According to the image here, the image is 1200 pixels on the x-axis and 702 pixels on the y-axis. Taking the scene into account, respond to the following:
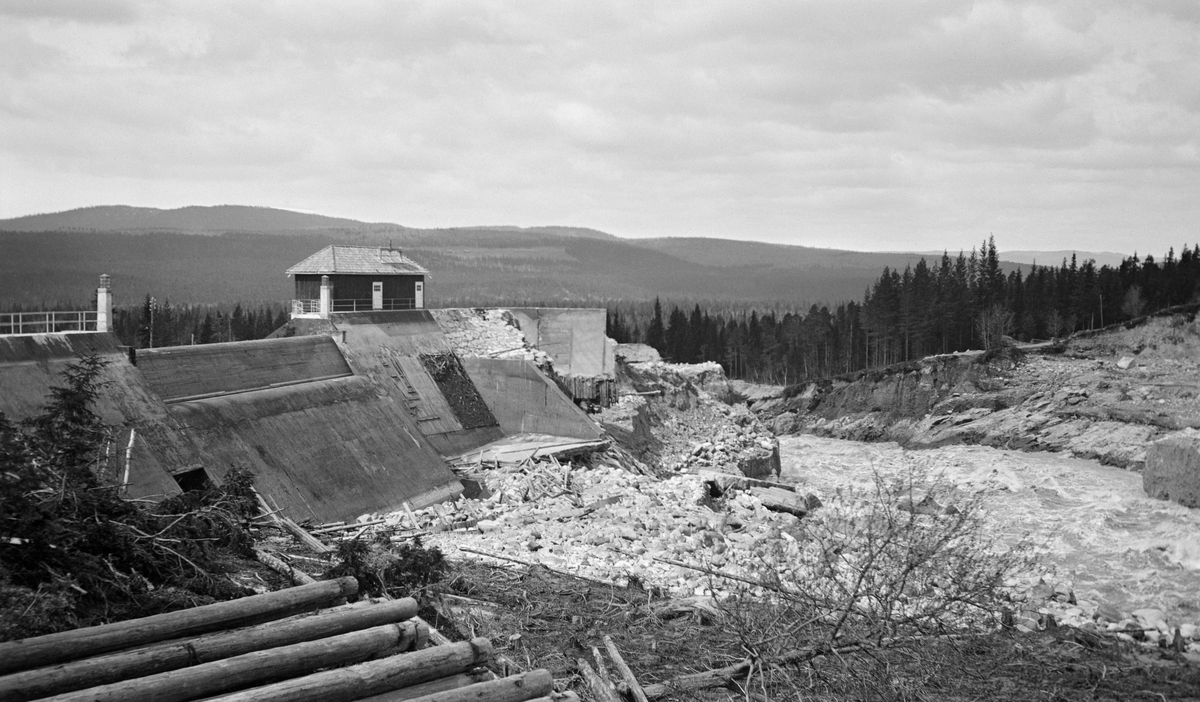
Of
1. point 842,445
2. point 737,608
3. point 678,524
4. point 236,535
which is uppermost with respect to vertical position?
point 236,535

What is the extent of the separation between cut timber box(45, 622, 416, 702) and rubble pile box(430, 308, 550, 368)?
82.0 ft

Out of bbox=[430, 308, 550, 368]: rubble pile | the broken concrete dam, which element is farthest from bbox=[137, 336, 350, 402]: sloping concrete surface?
bbox=[430, 308, 550, 368]: rubble pile

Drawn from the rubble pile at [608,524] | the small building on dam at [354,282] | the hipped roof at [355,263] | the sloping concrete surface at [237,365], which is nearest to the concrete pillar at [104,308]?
the sloping concrete surface at [237,365]

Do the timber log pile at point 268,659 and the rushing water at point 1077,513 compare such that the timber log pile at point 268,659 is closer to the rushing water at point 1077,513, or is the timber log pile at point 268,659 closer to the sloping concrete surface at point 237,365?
the rushing water at point 1077,513

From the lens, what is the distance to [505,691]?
24.6ft

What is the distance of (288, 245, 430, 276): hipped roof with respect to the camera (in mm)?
31422

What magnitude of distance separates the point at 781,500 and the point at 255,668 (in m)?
21.0

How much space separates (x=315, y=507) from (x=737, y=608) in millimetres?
12685

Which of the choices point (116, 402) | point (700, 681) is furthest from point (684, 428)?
point (700, 681)

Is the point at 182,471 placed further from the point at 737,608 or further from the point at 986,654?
the point at 986,654

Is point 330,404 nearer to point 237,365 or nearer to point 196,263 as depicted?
point 237,365

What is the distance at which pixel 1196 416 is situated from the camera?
139 feet

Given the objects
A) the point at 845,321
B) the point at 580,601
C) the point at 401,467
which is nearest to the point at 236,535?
the point at 580,601

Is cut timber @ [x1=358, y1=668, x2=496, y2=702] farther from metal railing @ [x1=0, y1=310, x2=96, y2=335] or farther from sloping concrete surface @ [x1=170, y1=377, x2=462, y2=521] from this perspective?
metal railing @ [x1=0, y1=310, x2=96, y2=335]
